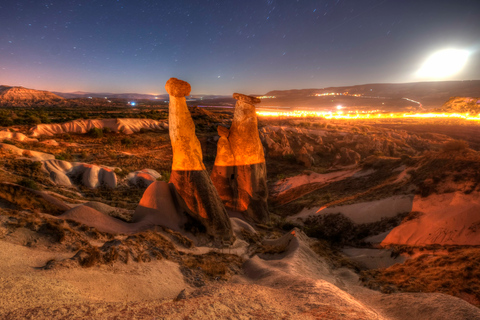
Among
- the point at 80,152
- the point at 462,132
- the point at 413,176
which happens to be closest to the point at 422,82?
the point at 462,132

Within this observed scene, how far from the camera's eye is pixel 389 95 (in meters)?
123

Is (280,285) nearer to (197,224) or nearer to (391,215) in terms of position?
(197,224)

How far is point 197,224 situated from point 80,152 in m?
19.3

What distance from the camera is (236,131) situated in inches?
488

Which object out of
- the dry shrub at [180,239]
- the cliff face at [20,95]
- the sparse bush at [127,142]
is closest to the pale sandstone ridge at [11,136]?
the sparse bush at [127,142]

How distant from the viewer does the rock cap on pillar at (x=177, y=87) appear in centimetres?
832

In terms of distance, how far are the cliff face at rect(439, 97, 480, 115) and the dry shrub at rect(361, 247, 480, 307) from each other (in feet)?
264

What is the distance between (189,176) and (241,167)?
4.27 metres

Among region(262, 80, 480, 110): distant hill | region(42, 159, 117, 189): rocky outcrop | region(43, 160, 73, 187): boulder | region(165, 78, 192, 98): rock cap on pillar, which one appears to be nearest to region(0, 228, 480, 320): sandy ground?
region(165, 78, 192, 98): rock cap on pillar

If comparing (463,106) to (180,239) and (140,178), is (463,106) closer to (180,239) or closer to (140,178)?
(140,178)

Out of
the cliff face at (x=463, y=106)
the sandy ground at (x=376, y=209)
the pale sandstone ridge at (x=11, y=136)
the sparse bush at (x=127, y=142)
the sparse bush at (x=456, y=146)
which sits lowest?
the sandy ground at (x=376, y=209)

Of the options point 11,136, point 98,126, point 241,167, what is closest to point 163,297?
point 241,167

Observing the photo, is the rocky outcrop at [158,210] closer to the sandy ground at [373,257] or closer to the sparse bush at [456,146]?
the sandy ground at [373,257]

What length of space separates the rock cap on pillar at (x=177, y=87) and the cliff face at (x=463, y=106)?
83.9m
